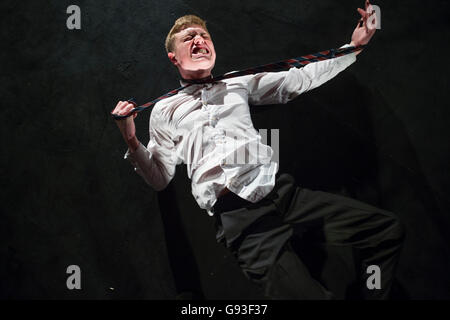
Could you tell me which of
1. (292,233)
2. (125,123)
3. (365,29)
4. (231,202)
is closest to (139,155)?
(125,123)

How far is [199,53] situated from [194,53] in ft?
0.10

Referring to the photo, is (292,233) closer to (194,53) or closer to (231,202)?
(231,202)

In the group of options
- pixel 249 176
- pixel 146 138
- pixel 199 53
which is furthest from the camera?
pixel 146 138

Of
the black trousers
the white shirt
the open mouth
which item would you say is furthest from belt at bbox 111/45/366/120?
the black trousers

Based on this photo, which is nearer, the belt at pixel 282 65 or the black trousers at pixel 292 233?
the black trousers at pixel 292 233

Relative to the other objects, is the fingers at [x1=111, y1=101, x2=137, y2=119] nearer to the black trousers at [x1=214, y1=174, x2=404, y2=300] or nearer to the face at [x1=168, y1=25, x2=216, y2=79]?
the face at [x1=168, y1=25, x2=216, y2=79]

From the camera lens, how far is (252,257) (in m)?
2.09

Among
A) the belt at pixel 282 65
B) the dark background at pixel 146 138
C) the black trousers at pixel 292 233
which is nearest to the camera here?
the black trousers at pixel 292 233

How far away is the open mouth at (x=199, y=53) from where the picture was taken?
2248mm

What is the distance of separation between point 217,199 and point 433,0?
1990mm

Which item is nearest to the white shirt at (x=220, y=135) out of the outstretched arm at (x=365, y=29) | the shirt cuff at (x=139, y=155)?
the shirt cuff at (x=139, y=155)

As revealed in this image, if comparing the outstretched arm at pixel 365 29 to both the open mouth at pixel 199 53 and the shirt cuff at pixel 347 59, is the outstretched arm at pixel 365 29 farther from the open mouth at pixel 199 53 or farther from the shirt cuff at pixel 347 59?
the open mouth at pixel 199 53

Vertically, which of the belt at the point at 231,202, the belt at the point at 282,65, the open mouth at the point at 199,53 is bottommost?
the belt at the point at 231,202

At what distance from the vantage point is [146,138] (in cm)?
255
